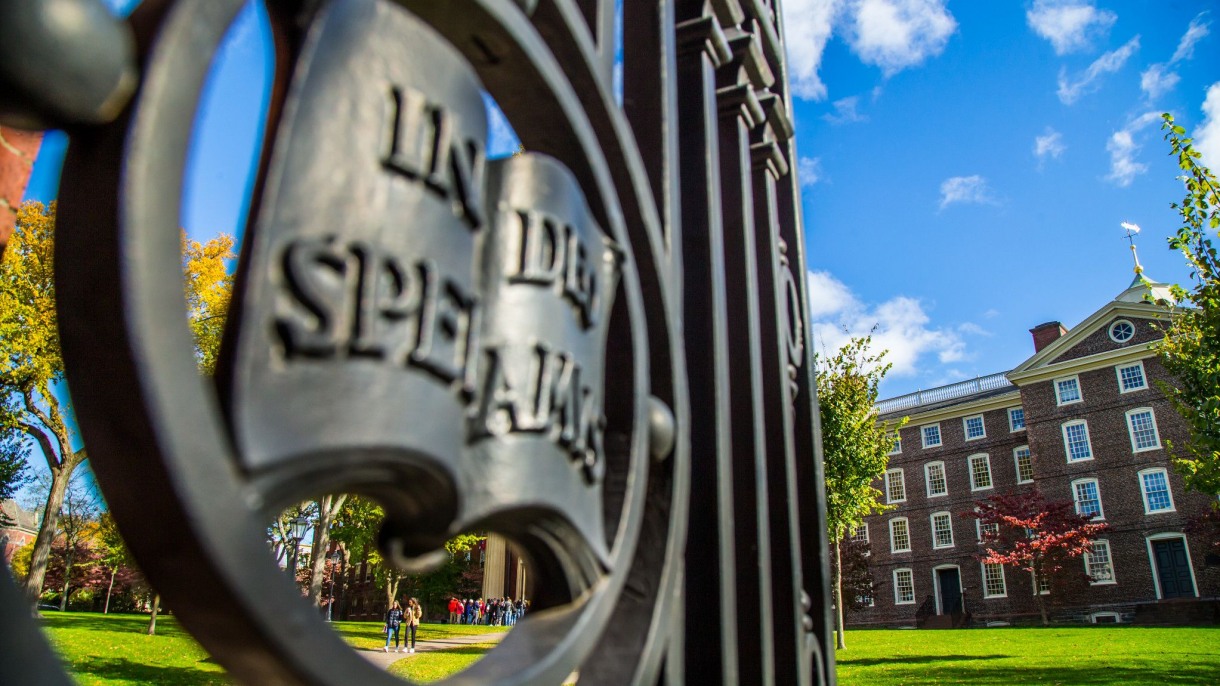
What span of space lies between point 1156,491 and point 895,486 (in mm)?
11848

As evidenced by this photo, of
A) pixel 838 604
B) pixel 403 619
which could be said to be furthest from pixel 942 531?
pixel 403 619

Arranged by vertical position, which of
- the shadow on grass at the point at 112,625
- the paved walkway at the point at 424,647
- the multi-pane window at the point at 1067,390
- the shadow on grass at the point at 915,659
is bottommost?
the paved walkway at the point at 424,647

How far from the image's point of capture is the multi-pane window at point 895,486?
4138cm

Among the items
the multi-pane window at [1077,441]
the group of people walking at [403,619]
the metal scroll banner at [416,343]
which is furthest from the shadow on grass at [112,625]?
the multi-pane window at [1077,441]

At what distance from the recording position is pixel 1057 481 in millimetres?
35750

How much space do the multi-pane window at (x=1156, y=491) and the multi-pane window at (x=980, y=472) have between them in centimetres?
661

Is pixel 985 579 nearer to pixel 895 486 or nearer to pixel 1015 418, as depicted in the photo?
pixel 895 486

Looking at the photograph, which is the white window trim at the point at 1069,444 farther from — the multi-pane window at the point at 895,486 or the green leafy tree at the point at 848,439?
the green leafy tree at the point at 848,439

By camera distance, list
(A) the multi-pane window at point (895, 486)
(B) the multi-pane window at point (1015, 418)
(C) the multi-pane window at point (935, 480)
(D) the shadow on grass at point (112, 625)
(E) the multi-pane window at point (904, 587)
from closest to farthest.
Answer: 1. (D) the shadow on grass at point (112, 625)
2. (B) the multi-pane window at point (1015, 418)
3. (E) the multi-pane window at point (904, 587)
4. (C) the multi-pane window at point (935, 480)
5. (A) the multi-pane window at point (895, 486)

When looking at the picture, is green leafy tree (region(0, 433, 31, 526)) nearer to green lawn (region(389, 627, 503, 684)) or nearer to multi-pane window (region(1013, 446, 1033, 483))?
green lawn (region(389, 627, 503, 684))

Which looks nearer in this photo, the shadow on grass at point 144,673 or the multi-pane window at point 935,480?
the shadow on grass at point 144,673

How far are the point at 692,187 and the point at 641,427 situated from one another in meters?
0.79

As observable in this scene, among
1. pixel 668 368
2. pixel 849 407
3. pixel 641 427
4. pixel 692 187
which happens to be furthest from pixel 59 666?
pixel 849 407

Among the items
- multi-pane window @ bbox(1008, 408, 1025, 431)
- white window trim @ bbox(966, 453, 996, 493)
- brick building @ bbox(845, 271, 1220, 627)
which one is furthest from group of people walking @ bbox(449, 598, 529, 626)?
multi-pane window @ bbox(1008, 408, 1025, 431)
